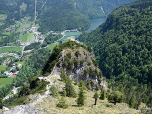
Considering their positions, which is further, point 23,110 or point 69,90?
point 69,90

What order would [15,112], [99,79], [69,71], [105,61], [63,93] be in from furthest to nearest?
[105,61] → [99,79] → [69,71] → [63,93] → [15,112]

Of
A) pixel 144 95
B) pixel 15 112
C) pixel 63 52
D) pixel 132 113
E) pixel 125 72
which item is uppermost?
pixel 63 52

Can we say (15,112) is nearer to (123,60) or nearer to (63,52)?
(63,52)

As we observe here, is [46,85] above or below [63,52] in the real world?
below

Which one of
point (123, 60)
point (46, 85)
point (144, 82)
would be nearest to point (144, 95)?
point (144, 82)

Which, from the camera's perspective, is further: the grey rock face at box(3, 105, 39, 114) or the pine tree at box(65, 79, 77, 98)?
the pine tree at box(65, 79, 77, 98)

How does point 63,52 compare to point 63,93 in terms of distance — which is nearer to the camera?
point 63,93

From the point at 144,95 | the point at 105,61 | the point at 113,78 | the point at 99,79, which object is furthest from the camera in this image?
the point at 105,61

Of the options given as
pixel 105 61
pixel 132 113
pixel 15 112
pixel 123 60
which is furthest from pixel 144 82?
pixel 15 112

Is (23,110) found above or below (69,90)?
above

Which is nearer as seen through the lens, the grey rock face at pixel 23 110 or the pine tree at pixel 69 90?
the grey rock face at pixel 23 110

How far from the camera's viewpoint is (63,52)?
95875mm

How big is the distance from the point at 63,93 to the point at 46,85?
9.16 metres

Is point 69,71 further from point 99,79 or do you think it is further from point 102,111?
point 102,111
